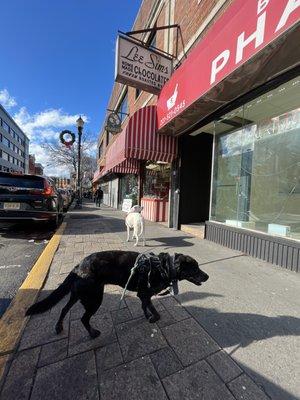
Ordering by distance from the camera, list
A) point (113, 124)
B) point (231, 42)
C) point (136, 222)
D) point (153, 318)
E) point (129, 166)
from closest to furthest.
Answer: point (153, 318) < point (231, 42) < point (136, 222) < point (129, 166) < point (113, 124)

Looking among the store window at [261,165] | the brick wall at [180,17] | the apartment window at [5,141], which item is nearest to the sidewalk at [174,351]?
the store window at [261,165]

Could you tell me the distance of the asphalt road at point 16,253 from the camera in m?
3.65

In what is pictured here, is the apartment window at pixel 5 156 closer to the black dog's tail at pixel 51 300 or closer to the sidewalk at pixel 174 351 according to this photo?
the sidewalk at pixel 174 351

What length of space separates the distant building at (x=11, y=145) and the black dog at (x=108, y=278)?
212ft

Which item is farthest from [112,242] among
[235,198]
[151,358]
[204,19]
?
[204,19]

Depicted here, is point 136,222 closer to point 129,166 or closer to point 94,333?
point 94,333

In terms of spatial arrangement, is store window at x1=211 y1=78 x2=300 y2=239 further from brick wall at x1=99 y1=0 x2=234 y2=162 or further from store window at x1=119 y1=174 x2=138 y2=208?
store window at x1=119 y1=174 x2=138 y2=208

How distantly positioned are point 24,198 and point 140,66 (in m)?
5.16

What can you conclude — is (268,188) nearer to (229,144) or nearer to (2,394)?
(229,144)

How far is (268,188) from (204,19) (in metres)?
4.90

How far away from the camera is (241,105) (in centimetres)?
592

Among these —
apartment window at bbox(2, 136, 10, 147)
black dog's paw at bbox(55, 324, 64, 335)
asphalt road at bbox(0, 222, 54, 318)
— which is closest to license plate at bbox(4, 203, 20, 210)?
asphalt road at bbox(0, 222, 54, 318)

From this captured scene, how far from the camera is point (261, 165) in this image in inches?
244

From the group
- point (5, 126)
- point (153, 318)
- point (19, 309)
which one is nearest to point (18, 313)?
point (19, 309)
